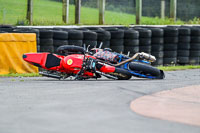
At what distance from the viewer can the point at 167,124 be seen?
26.4 feet

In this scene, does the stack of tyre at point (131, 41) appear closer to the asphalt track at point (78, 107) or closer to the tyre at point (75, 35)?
the tyre at point (75, 35)

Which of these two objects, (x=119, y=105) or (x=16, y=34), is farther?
(x=16, y=34)

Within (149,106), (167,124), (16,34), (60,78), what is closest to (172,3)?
(16,34)

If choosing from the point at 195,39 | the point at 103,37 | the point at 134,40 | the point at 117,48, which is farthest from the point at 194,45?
the point at 103,37

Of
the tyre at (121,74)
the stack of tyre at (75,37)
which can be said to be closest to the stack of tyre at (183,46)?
the stack of tyre at (75,37)

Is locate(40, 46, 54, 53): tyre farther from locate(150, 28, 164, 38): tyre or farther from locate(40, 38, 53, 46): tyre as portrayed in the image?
locate(150, 28, 164, 38): tyre

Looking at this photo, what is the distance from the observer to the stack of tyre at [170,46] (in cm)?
1941

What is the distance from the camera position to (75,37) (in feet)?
54.9

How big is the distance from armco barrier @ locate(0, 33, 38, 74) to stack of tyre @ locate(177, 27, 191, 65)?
227 inches

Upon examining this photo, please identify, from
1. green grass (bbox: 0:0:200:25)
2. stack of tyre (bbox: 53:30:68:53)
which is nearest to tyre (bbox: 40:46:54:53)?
stack of tyre (bbox: 53:30:68:53)

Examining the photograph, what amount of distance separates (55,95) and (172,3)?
1384cm

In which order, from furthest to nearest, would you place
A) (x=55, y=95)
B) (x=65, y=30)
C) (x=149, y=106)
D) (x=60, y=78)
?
(x=65, y=30) → (x=60, y=78) → (x=55, y=95) → (x=149, y=106)

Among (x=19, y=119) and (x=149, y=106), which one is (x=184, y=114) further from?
(x=19, y=119)

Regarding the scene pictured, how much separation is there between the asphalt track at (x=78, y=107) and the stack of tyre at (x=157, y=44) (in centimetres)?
488
